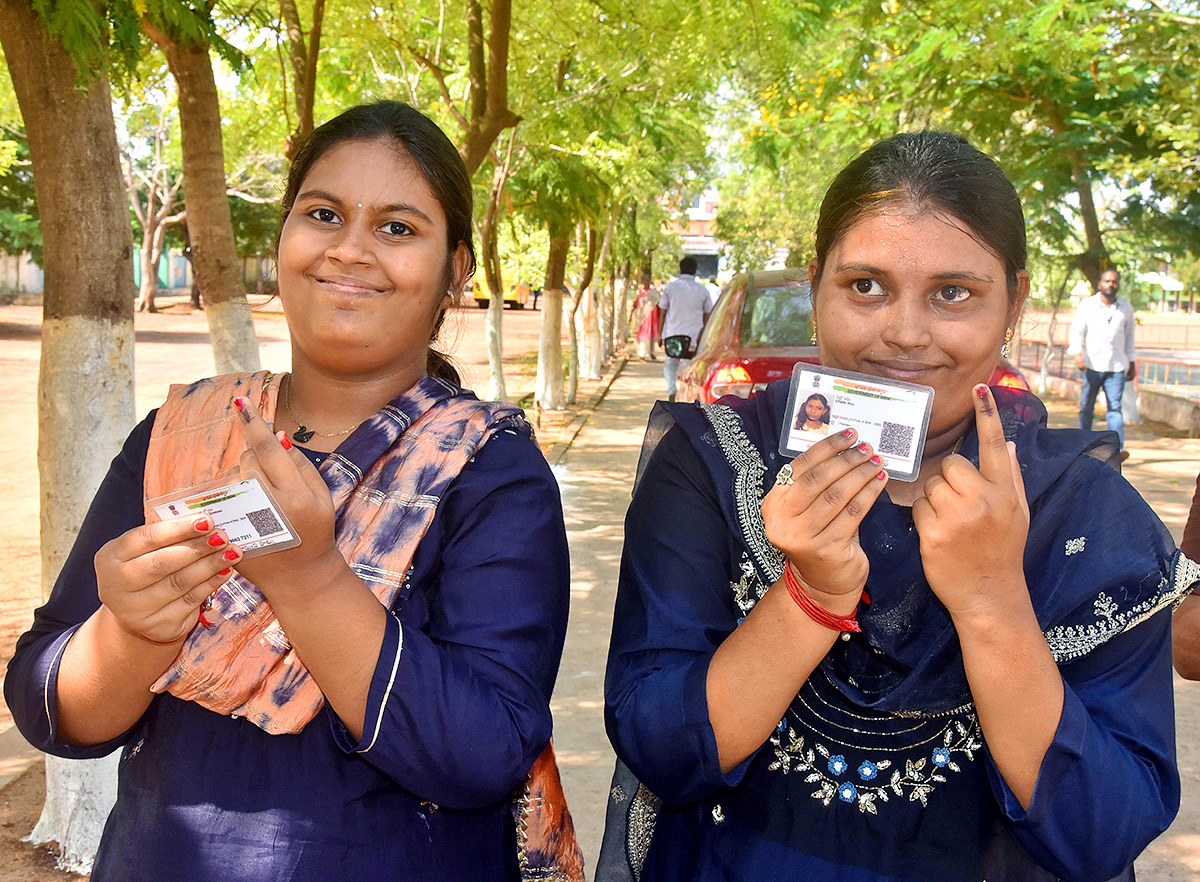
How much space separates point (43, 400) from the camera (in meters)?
3.28

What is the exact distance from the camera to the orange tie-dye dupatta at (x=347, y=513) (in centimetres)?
151

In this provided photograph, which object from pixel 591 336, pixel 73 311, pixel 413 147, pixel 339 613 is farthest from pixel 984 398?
pixel 591 336

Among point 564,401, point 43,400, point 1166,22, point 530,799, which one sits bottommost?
point 564,401

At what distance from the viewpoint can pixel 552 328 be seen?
43.9ft

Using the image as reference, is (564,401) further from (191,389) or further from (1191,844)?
(191,389)

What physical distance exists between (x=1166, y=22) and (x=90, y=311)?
966 cm

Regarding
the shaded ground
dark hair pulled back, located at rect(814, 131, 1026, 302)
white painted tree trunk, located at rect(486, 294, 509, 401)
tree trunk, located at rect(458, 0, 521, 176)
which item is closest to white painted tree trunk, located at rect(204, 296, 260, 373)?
the shaded ground

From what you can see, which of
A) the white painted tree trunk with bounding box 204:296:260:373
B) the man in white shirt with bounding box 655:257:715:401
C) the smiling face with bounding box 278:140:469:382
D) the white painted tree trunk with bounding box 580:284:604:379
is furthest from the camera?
the white painted tree trunk with bounding box 580:284:604:379

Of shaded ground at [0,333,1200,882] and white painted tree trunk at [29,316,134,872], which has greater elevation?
white painted tree trunk at [29,316,134,872]

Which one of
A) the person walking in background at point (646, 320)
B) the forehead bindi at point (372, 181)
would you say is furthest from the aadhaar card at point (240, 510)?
the person walking in background at point (646, 320)

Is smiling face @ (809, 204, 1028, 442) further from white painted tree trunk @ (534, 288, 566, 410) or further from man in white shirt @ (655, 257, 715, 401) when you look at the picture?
man in white shirt @ (655, 257, 715, 401)

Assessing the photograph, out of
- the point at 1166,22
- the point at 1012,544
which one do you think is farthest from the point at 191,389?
the point at 1166,22

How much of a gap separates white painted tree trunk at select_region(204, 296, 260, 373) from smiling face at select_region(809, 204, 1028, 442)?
3.72 metres

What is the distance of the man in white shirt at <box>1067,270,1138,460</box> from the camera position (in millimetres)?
10883
